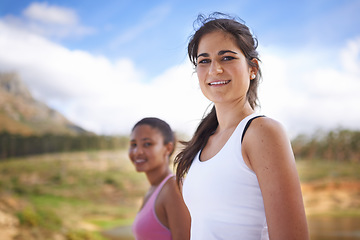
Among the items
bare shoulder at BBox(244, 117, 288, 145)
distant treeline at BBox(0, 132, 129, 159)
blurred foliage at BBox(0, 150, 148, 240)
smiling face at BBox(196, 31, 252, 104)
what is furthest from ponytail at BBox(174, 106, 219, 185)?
distant treeline at BBox(0, 132, 129, 159)

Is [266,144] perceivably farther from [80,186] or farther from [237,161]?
[80,186]

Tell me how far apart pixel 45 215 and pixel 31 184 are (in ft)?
8.81

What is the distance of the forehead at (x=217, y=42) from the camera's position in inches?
33.5

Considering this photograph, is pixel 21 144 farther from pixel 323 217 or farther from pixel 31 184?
pixel 323 217

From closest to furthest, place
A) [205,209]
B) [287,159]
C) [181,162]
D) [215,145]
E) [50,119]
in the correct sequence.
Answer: [287,159]
[205,209]
[215,145]
[181,162]
[50,119]

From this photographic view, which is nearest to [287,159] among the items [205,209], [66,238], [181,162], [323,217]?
[205,209]

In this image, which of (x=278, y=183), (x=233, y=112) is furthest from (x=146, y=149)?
(x=278, y=183)

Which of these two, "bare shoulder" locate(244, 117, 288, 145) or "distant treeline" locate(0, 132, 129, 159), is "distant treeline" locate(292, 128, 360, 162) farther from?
"bare shoulder" locate(244, 117, 288, 145)

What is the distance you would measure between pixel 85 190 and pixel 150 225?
27.7 feet

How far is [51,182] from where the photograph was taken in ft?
29.1

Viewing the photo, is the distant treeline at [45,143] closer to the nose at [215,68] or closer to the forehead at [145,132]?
the forehead at [145,132]

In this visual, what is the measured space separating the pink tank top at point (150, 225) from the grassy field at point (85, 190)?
4958mm

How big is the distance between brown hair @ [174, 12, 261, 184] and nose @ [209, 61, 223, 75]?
0.07 meters

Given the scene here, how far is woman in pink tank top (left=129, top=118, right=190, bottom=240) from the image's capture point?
1.29 meters
